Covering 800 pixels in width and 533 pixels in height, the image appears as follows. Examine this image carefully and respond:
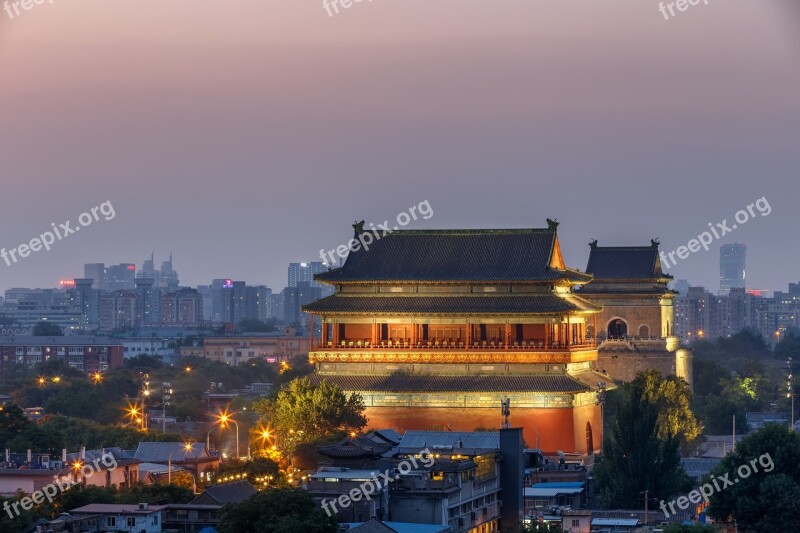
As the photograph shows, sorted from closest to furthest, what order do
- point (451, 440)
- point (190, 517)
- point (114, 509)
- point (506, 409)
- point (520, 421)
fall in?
point (114, 509) < point (190, 517) < point (451, 440) < point (506, 409) < point (520, 421)

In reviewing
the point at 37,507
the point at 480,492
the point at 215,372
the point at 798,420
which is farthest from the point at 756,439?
the point at 215,372

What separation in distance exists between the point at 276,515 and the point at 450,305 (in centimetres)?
3536

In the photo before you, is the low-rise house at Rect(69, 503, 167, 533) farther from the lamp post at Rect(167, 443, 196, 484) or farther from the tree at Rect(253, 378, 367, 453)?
the tree at Rect(253, 378, 367, 453)

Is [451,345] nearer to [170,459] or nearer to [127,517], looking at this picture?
[170,459]

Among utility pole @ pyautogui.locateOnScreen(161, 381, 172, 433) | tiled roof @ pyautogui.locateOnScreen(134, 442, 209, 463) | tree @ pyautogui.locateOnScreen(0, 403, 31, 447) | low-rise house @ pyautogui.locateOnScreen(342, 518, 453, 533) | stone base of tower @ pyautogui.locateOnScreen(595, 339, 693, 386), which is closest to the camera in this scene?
low-rise house @ pyautogui.locateOnScreen(342, 518, 453, 533)

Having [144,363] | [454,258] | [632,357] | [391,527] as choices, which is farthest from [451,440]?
[144,363]

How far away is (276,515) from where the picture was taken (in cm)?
7112

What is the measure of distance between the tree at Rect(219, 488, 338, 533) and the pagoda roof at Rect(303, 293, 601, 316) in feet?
106

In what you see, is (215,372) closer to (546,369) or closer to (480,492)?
(546,369)

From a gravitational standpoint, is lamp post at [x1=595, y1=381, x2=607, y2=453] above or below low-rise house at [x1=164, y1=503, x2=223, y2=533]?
above

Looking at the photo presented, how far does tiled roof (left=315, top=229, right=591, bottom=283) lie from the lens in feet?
346

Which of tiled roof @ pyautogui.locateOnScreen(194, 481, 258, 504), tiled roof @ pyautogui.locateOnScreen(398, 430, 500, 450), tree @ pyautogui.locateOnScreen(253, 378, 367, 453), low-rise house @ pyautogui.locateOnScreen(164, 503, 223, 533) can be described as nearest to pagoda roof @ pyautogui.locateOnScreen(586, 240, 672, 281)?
tree @ pyautogui.locateOnScreen(253, 378, 367, 453)

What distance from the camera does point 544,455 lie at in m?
99.4

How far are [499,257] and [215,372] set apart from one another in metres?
74.6
